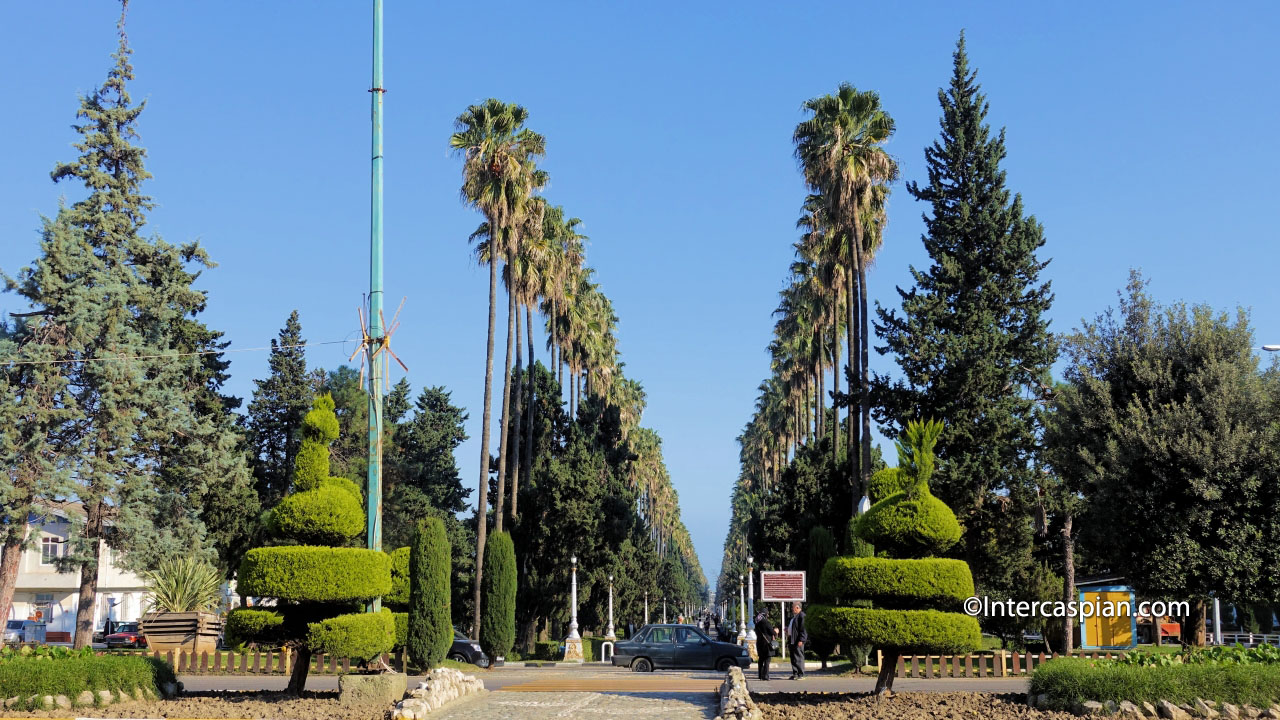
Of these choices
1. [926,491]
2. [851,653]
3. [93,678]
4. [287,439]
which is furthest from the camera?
[287,439]

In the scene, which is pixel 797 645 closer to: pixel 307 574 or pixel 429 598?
pixel 429 598

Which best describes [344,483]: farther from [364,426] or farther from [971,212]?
[364,426]

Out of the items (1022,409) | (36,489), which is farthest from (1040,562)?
(36,489)

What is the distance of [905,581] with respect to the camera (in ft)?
52.2

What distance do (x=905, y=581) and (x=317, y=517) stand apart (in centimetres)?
881

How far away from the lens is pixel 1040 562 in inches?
1415

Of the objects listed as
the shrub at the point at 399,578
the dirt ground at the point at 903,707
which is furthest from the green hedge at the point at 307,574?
the dirt ground at the point at 903,707

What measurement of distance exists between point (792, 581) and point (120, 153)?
29804 mm

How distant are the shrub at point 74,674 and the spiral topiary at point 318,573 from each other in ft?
4.67

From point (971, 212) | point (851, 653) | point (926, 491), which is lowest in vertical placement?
point (851, 653)

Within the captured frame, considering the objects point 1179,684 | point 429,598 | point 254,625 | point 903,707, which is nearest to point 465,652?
point 429,598

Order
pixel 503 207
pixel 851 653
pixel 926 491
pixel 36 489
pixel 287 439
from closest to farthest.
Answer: pixel 926 491
pixel 851 653
pixel 36 489
pixel 503 207
pixel 287 439

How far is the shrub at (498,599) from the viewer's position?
119 ft

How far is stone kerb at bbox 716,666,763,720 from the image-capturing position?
13625 millimetres
